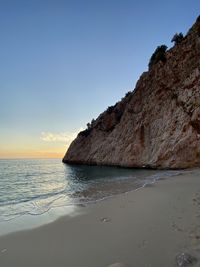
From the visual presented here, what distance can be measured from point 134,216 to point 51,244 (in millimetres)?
2765

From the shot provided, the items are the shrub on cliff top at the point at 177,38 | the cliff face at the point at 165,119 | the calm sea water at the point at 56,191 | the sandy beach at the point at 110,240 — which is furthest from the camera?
the shrub on cliff top at the point at 177,38

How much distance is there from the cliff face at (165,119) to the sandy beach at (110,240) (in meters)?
22.9

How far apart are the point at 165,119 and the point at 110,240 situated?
3127cm

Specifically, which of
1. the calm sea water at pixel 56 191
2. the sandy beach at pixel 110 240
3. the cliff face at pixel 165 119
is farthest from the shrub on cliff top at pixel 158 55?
the sandy beach at pixel 110 240

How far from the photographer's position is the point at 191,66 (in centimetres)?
3419

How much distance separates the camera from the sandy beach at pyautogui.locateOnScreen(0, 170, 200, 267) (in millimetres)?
4238

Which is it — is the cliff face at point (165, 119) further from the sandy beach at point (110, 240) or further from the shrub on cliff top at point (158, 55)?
the sandy beach at point (110, 240)

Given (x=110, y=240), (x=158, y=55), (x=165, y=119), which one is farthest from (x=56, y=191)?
(x=158, y=55)

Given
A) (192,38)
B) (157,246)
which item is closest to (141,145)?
(192,38)

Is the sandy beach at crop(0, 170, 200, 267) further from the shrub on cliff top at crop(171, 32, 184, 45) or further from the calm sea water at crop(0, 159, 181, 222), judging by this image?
the shrub on cliff top at crop(171, 32, 184, 45)

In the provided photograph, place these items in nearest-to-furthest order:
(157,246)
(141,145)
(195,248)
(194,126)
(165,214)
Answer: (195,248)
(157,246)
(165,214)
(194,126)
(141,145)

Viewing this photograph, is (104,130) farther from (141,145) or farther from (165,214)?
(165,214)

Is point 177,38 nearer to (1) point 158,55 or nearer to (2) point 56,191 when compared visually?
(1) point 158,55

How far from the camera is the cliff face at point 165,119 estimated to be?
29.4 m
